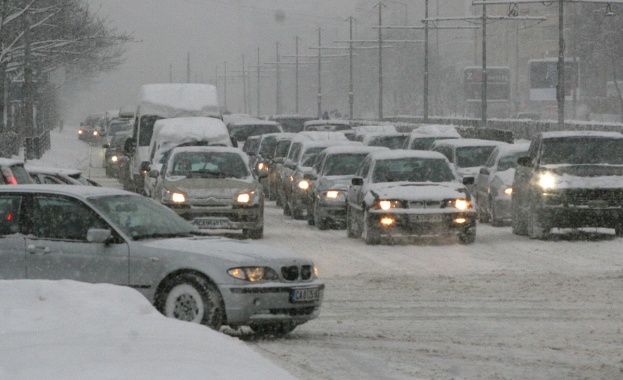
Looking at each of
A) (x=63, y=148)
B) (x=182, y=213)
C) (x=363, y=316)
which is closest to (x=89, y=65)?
(x=63, y=148)

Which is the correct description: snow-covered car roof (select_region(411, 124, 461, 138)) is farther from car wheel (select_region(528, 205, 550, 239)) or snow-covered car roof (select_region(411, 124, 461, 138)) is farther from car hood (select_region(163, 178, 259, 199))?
car wheel (select_region(528, 205, 550, 239))

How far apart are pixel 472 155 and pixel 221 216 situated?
8782 millimetres

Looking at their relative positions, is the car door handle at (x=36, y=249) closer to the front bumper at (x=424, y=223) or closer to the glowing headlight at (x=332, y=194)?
the front bumper at (x=424, y=223)

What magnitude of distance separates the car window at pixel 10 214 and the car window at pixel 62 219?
0.15 m

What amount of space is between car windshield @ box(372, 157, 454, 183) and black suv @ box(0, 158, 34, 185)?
7.25 metres

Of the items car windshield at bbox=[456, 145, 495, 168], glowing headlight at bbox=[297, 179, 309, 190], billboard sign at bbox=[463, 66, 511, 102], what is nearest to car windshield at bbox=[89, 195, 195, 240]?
glowing headlight at bbox=[297, 179, 309, 190]

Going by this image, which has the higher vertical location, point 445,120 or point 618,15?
point 618,15

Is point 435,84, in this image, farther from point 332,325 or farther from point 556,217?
point 332,325

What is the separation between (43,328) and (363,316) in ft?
16.7

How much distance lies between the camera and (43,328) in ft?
33.6

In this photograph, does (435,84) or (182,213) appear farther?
(435,84)

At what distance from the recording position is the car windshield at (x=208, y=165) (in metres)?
26.9

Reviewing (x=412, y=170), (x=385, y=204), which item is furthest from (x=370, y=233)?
(x=412, y=170)

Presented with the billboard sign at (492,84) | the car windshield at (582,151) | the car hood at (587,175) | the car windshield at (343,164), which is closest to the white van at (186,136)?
the car windshield at (343,164)
